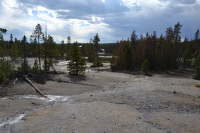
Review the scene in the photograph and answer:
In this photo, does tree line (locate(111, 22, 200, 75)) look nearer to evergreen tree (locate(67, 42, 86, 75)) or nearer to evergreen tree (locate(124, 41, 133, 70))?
evergreen tree (locate(124, 41, 133, 70))

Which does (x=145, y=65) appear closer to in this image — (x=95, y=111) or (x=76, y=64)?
(x=76, y=64)

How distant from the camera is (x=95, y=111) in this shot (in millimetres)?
10734

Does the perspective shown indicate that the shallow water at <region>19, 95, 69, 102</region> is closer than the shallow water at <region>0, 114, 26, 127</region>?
No

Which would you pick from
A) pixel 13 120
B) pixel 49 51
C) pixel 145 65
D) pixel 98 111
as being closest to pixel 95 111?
pixel 98 111

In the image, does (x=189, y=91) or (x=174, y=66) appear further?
(x=174, y=66)

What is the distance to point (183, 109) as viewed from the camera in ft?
38.9

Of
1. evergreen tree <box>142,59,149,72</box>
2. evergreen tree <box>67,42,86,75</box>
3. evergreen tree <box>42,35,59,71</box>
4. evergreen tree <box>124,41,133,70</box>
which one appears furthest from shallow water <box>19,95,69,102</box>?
evergreen tree <box>124,41,133,70</box>

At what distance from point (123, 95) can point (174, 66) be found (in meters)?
29.2

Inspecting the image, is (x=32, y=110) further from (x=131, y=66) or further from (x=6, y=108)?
(x=131, y=66)

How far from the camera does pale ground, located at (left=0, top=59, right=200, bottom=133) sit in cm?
845

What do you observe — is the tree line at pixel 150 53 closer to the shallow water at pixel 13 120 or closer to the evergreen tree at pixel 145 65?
the evergreen tree at pixel 145 65

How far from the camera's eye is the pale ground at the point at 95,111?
8.45 meters

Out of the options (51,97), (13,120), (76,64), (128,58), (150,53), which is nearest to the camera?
(13,120)

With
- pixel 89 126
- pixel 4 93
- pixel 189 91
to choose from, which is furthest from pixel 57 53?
pixel 89 126
